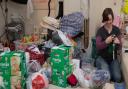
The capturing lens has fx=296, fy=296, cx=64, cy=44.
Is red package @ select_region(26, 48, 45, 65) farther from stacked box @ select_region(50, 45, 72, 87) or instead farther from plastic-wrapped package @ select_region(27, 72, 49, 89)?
plastic-wrapped package @ select_region(27, 72, 49, 89)

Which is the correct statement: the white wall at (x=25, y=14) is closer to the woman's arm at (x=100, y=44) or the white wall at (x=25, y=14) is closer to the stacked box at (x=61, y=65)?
the woman's arm at (x=100, y=44)

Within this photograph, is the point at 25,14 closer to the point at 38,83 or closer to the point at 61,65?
the point at 61,65

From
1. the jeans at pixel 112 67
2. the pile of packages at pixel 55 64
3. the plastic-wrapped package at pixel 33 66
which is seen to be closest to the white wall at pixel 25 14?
the pile of packages at pixel 55 64

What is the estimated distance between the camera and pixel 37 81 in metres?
3.61

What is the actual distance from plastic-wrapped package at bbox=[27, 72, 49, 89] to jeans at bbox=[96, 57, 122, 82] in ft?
2.86

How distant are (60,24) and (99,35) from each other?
2.65ft

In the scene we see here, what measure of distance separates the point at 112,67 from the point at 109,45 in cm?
31

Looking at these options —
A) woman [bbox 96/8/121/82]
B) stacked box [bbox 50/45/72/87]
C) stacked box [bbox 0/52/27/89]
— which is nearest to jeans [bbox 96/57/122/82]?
woman [bbox 96/8/121/82]

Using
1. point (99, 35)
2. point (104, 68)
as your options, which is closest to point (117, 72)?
point (104, 68)

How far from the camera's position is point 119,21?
4.56 m

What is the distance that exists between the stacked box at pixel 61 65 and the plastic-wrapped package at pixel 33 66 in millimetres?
265

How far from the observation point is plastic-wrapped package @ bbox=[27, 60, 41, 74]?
3.96 meters

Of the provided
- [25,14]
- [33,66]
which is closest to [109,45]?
[33,66]

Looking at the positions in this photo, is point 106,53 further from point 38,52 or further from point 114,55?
point 38,52
